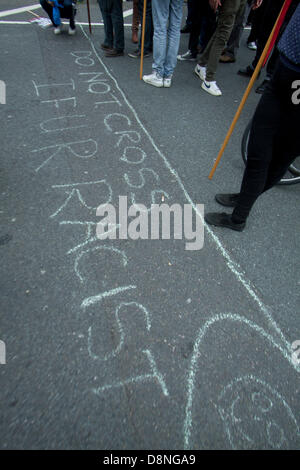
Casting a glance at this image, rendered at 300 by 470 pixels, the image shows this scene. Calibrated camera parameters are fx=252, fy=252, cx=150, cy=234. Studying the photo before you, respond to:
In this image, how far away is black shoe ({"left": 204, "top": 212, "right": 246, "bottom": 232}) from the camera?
2.08 metres

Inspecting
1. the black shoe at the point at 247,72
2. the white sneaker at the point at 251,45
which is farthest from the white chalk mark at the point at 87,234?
the white sneaker at the point at 251,45

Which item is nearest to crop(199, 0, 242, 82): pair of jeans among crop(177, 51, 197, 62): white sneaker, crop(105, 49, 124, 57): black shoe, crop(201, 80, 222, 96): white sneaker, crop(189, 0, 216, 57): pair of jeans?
crop(201, 80, 222, 96): white sneaker

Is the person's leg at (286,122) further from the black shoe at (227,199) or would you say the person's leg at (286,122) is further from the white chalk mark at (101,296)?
the white chalk mark at (101,296)

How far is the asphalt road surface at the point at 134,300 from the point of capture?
1251mm

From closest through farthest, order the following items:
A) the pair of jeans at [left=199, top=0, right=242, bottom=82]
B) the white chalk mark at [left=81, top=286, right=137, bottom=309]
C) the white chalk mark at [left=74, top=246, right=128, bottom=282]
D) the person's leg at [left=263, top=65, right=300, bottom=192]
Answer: the person's leg at [left=263, top=65, right=300, bottom=192]
the white chalk mark at [left=81, top=286, right=137, bottom=309]
the white chalk mark at [left=74, top=246, right=128, bottom=282]
the pair of jeans at [left=199, top=0, right=242, bottom=82]

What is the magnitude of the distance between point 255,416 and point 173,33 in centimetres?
422

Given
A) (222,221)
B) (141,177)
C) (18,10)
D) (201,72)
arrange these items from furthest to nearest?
(18,10), (201,72), (141,177), (222,221)

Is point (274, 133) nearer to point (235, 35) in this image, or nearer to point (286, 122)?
point (286, 122)

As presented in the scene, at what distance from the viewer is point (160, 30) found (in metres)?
3.36

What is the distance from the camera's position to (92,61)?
4234 mm

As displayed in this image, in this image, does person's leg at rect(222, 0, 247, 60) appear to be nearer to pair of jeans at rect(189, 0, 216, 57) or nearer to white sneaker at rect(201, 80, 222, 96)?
pair of jeans at rect(189, 0, 216, 57)

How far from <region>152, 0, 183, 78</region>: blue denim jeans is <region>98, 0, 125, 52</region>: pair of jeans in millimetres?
1059

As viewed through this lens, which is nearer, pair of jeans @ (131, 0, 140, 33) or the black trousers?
the black trousers

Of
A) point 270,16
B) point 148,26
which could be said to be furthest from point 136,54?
point 270,16
